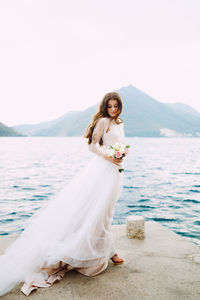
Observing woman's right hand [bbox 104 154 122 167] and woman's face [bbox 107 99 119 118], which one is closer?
woman's right hand [bbox 104 154 122 167]

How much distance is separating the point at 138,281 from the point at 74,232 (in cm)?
125

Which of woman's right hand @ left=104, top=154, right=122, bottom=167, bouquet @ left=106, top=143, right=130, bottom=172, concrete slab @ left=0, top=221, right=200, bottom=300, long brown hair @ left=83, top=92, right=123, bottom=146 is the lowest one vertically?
concrete slab @ left=0, top=221, right=200, bottom=300

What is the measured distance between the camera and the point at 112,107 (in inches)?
169

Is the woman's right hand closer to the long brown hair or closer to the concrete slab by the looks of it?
the long brown hair

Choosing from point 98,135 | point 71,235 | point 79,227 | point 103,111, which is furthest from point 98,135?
point 71,235

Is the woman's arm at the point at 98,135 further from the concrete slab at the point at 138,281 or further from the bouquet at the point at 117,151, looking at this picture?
the concrete slab at the point at 138,281

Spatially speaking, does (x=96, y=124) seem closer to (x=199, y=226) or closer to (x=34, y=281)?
(x=34, y=281)

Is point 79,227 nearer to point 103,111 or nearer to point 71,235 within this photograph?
point 71,235

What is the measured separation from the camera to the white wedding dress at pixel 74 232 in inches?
149

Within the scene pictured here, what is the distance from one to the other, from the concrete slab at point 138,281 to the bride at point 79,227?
0.45ft

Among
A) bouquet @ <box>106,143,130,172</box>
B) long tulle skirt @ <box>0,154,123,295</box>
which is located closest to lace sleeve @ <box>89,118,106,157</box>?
long tulle skirt @ <box>0,154,123,295</box>

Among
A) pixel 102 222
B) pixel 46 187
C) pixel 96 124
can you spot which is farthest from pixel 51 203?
pixel 46 187

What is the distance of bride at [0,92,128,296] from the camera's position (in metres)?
3.80

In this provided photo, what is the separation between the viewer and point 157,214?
438 inches
